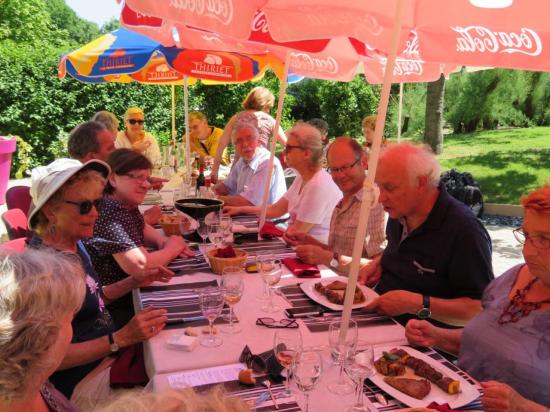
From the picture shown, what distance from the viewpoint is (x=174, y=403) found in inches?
38.1

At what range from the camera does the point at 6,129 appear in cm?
1194

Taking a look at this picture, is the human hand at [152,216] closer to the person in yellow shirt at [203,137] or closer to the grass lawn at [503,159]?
the person in yellow shirt at [203,137]

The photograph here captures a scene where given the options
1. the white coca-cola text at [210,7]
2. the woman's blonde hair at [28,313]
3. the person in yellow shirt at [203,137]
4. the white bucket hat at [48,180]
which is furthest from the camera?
the person in yellow shirt at [203,137]

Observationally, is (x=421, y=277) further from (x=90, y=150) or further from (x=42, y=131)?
(x=42, y=131)

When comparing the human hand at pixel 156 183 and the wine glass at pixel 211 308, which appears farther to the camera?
the human hand at pixel 156 183

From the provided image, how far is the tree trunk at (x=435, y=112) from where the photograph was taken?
33.8 feet

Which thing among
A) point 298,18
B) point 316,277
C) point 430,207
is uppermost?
point 298,18

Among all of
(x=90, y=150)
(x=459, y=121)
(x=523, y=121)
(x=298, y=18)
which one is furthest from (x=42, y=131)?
(x=523, y=121)

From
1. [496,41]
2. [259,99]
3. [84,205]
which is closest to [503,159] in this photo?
[259,99]

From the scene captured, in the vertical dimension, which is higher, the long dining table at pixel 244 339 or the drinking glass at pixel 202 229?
the drinking glass at pixel 202 229

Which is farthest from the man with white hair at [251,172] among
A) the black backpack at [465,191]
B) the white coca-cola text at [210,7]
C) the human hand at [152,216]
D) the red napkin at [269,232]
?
the white coca-cola text at [210,7]

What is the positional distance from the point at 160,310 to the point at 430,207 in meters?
1.63

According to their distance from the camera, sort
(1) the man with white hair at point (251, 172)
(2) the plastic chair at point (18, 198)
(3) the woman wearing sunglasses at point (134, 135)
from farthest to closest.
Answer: (3) the woman wearing sunglasses at point (134, 135)
(1) the man with white hair at point (251, 172)
(2) the plastic chair at point (18, 198)

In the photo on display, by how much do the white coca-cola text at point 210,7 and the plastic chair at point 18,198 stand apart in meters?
2.23
